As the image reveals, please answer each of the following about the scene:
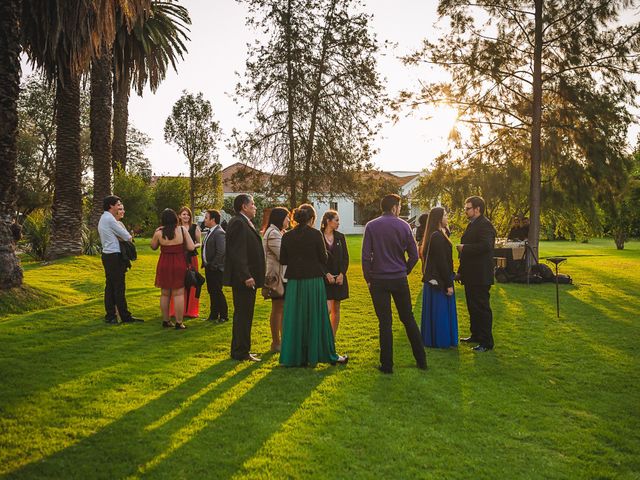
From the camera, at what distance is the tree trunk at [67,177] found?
18750 mm

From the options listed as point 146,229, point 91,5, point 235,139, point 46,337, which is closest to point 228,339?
point 46,337

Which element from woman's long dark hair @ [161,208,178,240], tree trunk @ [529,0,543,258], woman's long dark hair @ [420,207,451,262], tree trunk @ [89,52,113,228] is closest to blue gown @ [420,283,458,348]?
woman's long dark hair @ [420,207,451,262]

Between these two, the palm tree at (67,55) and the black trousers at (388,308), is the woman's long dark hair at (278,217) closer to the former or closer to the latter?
the black trousers at (388,308)

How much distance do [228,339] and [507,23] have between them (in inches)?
599

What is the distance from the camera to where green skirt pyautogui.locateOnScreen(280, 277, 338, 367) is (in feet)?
21.9

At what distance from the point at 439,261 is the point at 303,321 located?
2229mm

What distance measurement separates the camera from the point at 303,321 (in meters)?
6.72

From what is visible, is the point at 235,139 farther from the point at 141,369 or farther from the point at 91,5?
the point at 141,369

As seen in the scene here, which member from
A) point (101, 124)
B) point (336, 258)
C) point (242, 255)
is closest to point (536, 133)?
point (336, 258)

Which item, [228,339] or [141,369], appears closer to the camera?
[141,369]

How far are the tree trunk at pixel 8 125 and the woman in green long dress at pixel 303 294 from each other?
645cm

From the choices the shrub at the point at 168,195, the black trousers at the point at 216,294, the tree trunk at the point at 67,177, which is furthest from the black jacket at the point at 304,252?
the shrub at the point at 168,195

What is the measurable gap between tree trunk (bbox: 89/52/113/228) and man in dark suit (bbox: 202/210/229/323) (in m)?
12.4

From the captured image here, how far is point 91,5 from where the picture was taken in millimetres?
11656
